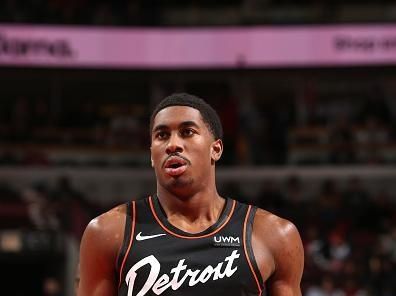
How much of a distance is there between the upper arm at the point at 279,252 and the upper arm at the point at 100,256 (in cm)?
55

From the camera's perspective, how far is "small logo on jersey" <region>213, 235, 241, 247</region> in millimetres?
3297

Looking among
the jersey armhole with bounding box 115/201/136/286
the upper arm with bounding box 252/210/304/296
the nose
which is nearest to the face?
the nose

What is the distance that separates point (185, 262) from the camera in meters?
3.24

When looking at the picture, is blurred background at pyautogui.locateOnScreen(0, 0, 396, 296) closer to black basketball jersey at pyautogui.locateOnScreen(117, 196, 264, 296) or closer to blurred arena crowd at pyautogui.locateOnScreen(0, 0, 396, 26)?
blurred arena crowd at pyautogui.locateOnScreen(0, 0, 396, 26)

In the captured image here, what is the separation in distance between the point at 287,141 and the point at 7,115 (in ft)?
19.7

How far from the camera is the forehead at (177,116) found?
3361 mm

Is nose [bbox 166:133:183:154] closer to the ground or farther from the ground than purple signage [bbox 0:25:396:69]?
closer to the ground

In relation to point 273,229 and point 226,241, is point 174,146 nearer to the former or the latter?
point 226,241

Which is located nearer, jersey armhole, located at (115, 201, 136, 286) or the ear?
jersey armhole, located at (115, 201, 136, 286)

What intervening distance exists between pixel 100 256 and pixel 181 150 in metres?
0.51

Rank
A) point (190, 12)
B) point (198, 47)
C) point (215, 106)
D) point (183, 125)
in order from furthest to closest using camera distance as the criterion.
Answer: point (190, 12) < point (215, 106) < point (198, 47) < point (183, 125)

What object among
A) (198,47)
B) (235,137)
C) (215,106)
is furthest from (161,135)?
(215,106)

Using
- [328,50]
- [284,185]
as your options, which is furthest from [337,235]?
[328,50]

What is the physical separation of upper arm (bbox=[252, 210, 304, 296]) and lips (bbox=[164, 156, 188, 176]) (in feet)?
1.28
